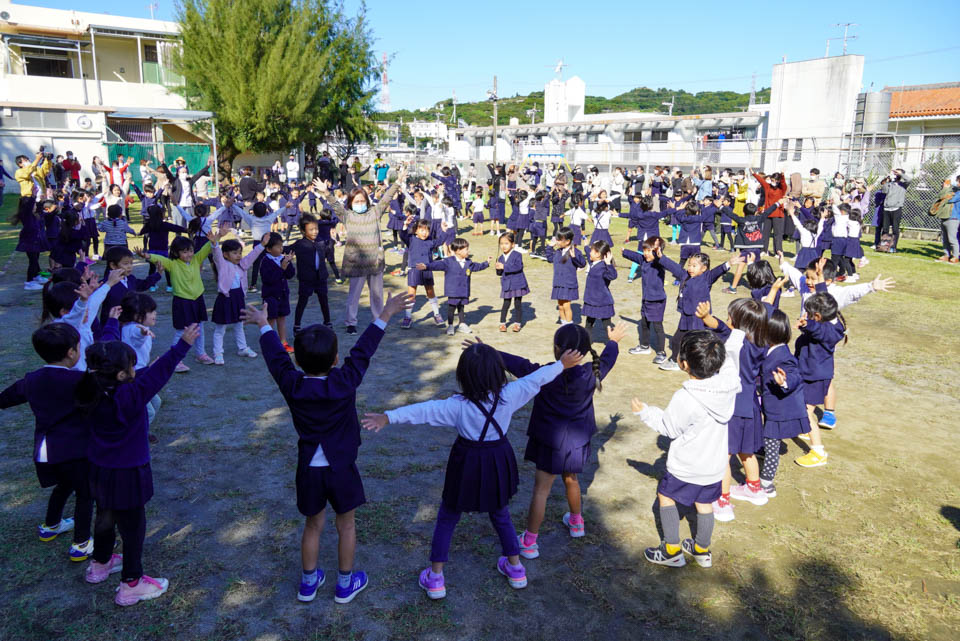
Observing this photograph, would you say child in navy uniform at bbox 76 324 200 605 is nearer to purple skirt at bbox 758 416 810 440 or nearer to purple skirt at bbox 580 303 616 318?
purple skirt at bbox 758 416 810 440

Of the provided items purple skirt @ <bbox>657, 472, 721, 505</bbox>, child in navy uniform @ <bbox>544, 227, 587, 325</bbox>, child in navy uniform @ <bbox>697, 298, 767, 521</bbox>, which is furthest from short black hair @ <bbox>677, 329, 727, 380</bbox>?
child in navy uniform @ <bbox>544, 227, 587, 325</bbox>

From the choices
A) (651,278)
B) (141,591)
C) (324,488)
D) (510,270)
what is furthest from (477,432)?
→ (510,270)

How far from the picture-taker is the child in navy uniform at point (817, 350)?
5395mm

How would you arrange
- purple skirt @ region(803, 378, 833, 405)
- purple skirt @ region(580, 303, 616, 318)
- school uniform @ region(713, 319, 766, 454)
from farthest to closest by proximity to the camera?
1. purple skirt @ region(580, 303, 616, 318)
2. purple skirt @ region(803, 378, 833, 405)
3. school uniform @ region(713, 319, 766, 454)

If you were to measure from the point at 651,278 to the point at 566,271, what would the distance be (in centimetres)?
131

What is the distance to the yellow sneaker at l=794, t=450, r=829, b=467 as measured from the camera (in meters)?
5.49

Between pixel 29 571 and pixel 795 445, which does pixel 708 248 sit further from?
pixel 29 571

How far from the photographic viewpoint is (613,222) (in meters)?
23.6

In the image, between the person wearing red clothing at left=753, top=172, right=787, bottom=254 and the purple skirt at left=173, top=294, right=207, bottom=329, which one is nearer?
the purple skirt at left=173, top=294, right=207, bottom=329

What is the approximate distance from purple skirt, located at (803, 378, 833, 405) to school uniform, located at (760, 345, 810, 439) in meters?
0.84

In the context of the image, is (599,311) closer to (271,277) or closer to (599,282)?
(599,282)

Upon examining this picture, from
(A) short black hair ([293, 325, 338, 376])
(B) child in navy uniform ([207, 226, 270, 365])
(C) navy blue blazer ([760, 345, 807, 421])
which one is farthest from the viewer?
(B) child in navy uniform ([207, 226, 270, 365])

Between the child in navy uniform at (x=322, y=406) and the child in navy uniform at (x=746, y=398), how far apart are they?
8.46ft

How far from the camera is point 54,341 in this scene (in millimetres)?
3512
